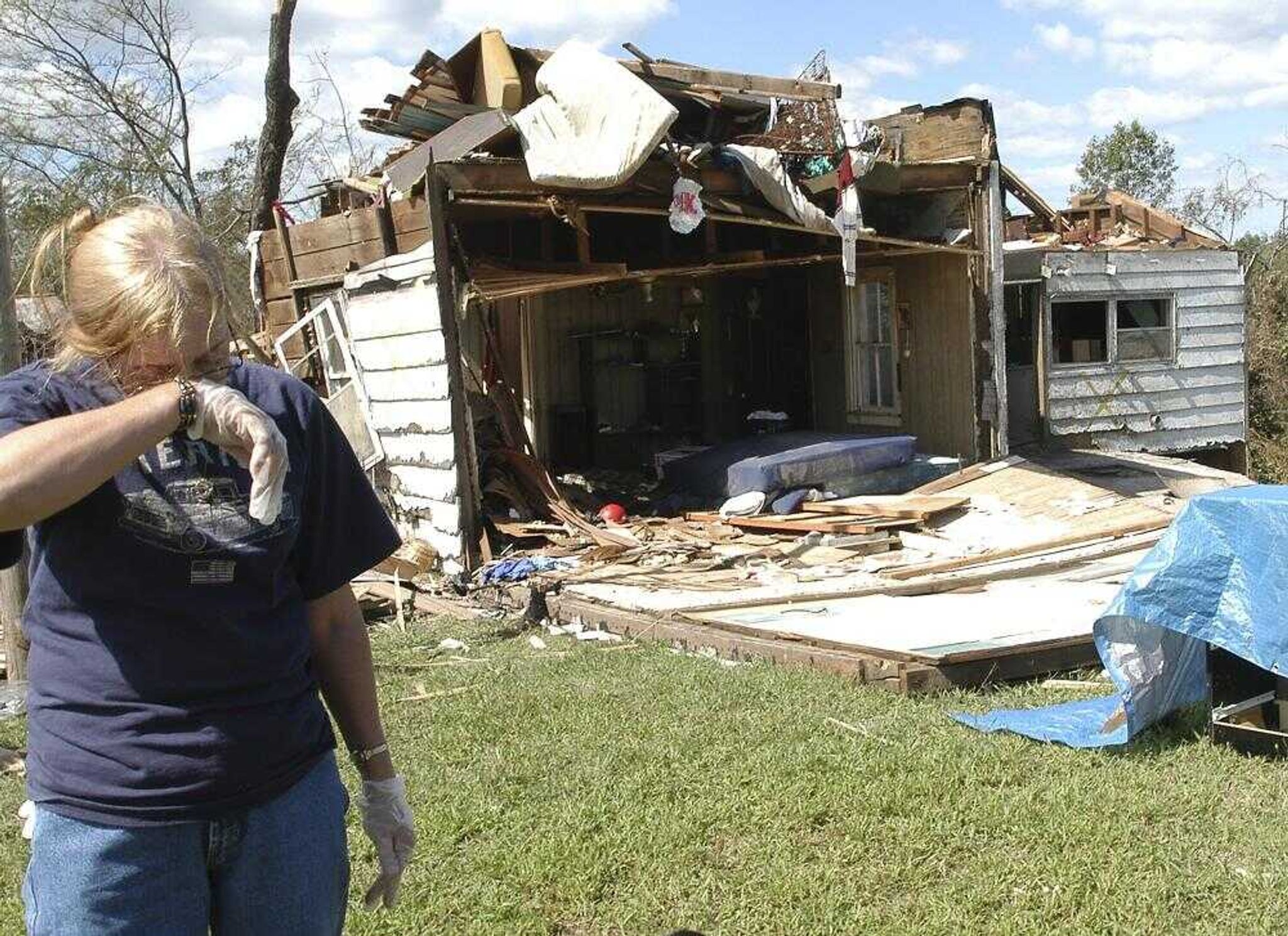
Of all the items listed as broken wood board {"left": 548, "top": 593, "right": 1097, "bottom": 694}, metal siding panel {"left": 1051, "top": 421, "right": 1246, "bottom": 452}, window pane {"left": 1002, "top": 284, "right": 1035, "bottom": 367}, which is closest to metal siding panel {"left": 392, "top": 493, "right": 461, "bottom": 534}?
broken wood board {"left": 548, "top": 593, "right": 1097, "bottom": 694}

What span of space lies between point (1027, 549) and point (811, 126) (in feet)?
14.8

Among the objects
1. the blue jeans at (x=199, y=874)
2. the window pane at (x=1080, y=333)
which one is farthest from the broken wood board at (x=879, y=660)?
the window pane at (x=1080, y=333)

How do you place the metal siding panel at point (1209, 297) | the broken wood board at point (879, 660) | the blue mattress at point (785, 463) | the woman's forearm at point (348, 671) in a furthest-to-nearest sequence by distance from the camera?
1. the metal siding panel at point (1209, 297)
2. the blue mattress at point (785, 463)
3. the broken wood board at point (879, 660)
4. the woman's forearm at point (348, 671)

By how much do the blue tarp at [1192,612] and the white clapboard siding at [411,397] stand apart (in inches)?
245

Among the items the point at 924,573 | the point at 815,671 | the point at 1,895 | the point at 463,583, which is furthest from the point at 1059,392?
the point at 1,895

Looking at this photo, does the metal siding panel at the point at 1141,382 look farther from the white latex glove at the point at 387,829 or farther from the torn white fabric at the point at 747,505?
the white latex glove at the point at 387,829

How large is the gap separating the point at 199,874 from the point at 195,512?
21.9 inches

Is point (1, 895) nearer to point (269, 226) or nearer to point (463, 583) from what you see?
point (463, 583)

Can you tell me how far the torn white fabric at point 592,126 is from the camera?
378 inches

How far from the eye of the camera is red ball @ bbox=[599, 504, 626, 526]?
11.4 meters

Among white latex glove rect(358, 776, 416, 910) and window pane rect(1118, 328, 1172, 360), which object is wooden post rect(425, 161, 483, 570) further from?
window pane rect(1118, 328, 1172, 360)

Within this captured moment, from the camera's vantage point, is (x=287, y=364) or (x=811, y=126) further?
(x=287, y=364)

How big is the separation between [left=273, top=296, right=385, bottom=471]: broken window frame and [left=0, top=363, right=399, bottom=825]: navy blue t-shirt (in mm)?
9942

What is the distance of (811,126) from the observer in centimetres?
1175
